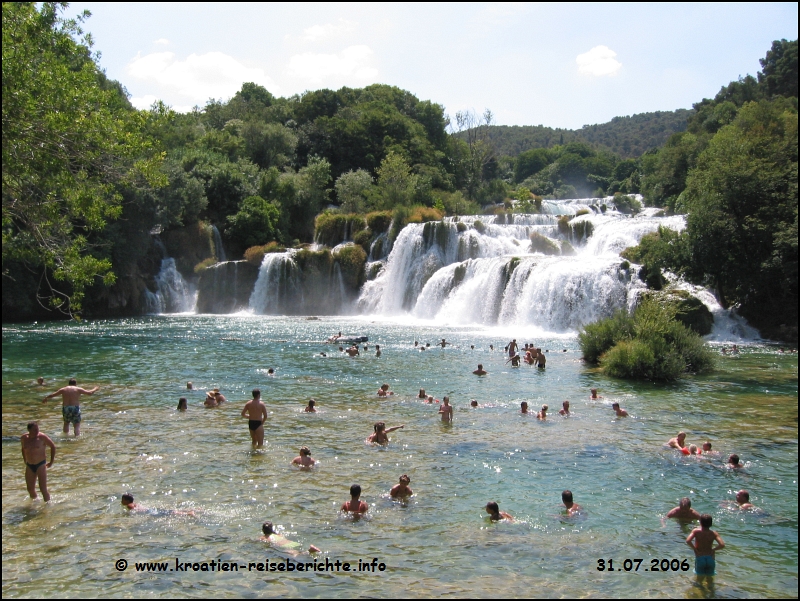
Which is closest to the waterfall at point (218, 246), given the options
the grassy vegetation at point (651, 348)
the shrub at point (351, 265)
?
the shrub at point (351, 265)

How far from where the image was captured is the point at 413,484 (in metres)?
11.5

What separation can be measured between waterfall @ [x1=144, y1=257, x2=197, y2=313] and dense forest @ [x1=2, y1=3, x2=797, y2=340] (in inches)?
32.8

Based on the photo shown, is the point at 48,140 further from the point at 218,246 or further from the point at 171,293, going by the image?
the point at 218,246

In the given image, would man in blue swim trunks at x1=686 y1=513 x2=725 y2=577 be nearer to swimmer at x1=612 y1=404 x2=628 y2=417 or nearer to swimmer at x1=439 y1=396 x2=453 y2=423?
swimmer at x1=439 y1=396 x2=453 y2=423

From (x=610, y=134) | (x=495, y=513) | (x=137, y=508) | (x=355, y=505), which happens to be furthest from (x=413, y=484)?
(x=610, y=134)

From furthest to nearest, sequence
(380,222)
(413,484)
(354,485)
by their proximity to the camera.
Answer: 1. (380,222)
2. (413,484)
3. (354,485)

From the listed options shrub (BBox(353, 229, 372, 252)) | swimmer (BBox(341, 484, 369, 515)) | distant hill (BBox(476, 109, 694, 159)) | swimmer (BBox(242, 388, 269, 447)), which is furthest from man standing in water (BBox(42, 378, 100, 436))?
distant hill (BBox(476, 109, 694, 159))

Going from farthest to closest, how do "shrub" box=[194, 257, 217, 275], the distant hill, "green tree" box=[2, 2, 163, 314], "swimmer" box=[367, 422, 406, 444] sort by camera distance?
the distant hill < "shrub" box=[194, 257, 217, 275] < "swimmer" box=[367, 422, 406, 444] < "green tree" box=[2, 2, 163, 314]

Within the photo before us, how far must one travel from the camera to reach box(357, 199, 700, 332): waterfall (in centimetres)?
3372

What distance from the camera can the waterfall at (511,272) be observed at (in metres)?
33.7

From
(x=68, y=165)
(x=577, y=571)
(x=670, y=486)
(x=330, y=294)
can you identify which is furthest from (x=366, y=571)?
(x=330, y=294)

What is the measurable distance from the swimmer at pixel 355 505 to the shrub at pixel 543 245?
34.8 meters

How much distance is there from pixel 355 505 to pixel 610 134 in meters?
185

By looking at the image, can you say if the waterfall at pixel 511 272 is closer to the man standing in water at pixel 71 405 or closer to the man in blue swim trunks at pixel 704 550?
the man standing in water at pixel 71 405
